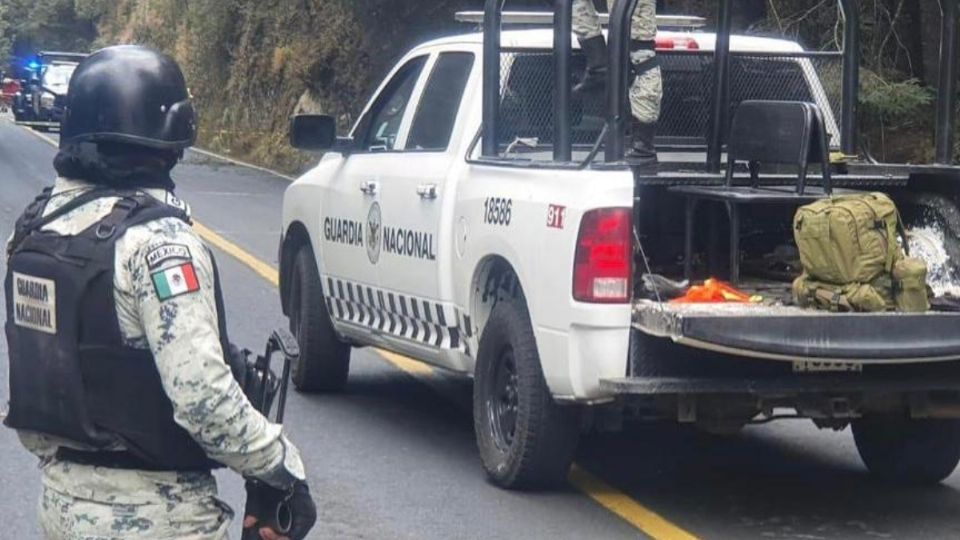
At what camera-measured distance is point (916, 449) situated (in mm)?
8406

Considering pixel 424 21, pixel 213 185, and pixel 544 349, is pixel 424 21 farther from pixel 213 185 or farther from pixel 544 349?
pixel 544 349

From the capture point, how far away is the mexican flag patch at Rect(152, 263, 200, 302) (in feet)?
12.1

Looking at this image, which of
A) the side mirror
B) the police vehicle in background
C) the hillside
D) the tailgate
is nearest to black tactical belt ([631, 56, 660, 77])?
the tailgate

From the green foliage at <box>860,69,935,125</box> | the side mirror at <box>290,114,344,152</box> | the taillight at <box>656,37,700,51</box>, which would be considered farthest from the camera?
the green foliage at <box>860,69,935,125</box>

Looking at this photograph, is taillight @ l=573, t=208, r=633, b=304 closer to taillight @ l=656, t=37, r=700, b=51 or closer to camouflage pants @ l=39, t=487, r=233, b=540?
taillight @ l=656, t=37, r=700, b=51

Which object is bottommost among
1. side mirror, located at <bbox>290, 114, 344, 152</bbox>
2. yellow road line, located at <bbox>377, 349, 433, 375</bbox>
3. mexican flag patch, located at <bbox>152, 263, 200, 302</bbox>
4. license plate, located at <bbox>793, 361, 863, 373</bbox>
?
yellow road line, located at <bbox>377, 349, 433, 375</bbox>

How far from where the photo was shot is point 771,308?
7.14 meters

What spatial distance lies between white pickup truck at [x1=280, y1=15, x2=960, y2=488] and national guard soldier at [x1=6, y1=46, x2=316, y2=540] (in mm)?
3199

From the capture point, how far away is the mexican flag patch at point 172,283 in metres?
3.70

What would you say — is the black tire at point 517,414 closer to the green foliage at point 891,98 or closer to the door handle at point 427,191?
the door handle at point 427,191

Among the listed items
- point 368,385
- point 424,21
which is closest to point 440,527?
point 368,385

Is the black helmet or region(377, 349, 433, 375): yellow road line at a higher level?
the black helmet

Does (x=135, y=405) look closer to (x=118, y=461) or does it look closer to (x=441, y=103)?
(x=118, y=461)

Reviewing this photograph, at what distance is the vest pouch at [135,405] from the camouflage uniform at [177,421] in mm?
36
